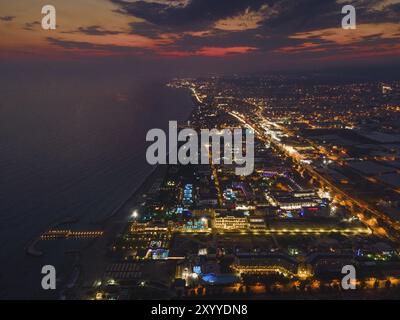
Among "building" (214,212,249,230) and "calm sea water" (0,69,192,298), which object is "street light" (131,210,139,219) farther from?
"building" (214,212,249,230)

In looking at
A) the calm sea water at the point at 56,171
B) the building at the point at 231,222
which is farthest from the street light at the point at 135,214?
the building at the point at 231,222

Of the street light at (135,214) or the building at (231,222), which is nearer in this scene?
the building at (231,222)

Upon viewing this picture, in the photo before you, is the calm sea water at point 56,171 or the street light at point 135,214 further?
the street light at point 135,214

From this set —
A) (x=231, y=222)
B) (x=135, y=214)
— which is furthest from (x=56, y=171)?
(x=231, y=222)

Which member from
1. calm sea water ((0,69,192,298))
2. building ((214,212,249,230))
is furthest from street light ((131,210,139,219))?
building ((214,212,249,230))

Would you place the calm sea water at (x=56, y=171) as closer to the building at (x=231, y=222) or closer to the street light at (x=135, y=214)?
the street light at (x=135, y=214)

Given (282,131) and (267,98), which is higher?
(267,98)
